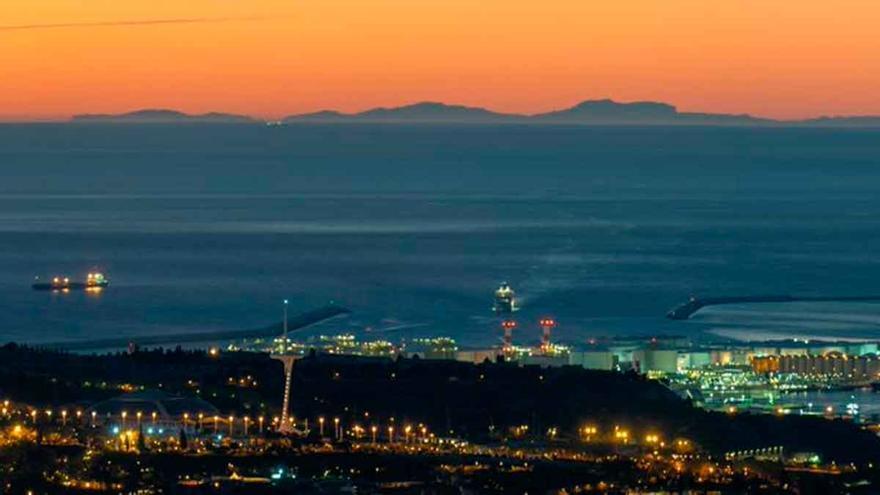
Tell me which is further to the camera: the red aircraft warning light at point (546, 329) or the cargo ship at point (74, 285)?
the cargo ship at point (74, 285)

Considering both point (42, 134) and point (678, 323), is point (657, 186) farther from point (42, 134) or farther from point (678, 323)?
point (42, 134)

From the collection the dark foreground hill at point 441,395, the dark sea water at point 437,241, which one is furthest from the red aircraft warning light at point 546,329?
the dark foreground hill at point 441,395

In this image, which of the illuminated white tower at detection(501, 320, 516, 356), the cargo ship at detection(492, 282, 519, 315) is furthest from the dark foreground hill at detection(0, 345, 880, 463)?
the cargo ship at detection(492, 282, 519, 315)

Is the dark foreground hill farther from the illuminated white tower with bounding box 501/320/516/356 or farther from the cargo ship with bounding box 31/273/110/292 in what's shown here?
the cargo ship with bounding box 31/273/110/292

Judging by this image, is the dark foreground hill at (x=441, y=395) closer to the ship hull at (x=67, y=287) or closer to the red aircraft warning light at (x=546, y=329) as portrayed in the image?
the red aircraft warning light at (x=546, y=329)

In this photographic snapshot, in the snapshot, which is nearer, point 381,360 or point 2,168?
point 381,360

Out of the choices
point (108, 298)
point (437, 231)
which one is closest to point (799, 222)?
point (437, 231)

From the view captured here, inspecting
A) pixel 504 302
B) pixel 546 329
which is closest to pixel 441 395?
pixel 546 329
